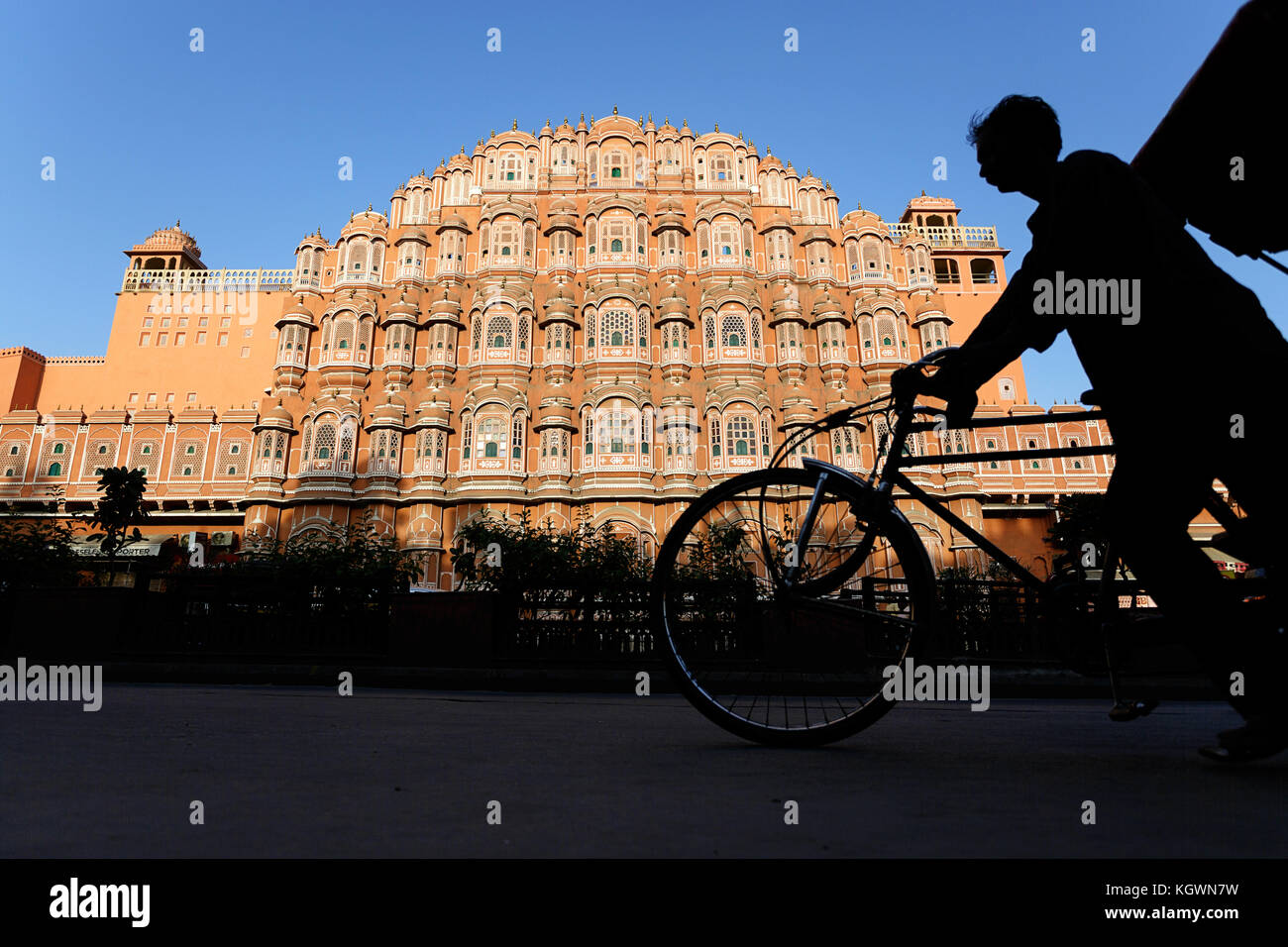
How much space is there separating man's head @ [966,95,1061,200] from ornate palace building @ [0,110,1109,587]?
69.4ft

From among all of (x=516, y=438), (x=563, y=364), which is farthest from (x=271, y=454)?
(x=563, y=364)

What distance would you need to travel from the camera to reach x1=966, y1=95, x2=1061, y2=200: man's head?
221 centimetres

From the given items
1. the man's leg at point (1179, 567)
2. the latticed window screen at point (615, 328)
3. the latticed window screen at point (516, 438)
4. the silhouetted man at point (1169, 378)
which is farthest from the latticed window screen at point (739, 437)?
the man's leg at point (1179, 567)

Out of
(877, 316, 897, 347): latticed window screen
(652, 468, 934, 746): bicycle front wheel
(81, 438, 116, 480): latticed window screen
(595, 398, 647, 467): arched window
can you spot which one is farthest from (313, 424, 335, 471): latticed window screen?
(652, 468, 934, 746): bicycle front wheel

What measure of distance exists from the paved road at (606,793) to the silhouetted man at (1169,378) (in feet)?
1.13

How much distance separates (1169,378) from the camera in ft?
6.07

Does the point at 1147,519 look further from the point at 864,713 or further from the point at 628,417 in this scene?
the point at 628,417

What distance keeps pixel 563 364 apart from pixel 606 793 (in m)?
25.2

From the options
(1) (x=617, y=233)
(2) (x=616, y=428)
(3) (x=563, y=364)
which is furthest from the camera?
(1) (x=617, y=233)

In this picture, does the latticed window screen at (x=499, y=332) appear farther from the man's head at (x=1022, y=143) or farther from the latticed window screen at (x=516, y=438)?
the man's head at (x=1022, y=143)

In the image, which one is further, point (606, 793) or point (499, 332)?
point (499, 332)

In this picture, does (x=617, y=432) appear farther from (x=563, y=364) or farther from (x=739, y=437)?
(x=739, y=437)

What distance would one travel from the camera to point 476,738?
90.9 inches
